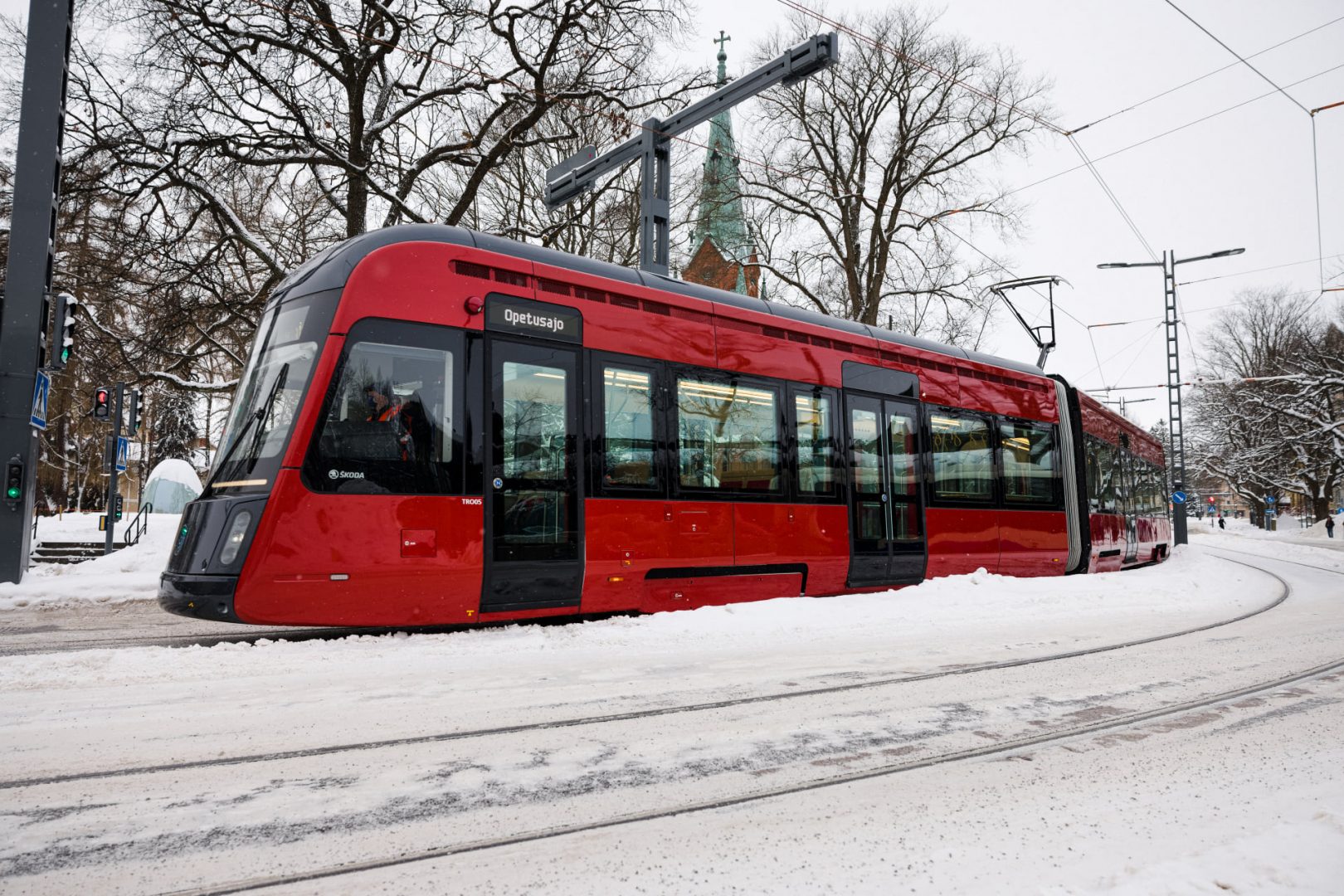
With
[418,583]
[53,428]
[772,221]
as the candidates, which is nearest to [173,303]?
[418,583]

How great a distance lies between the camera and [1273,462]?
41.3 m

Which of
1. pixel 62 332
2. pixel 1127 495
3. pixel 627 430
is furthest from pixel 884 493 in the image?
pixel 62 332

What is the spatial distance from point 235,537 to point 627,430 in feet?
10.9

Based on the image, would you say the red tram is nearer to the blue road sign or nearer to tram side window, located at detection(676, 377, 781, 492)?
tram side window, located at detection(676, 377, 781, 492)

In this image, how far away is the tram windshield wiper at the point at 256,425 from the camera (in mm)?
6363

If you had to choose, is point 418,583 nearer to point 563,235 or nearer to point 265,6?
point 265,6

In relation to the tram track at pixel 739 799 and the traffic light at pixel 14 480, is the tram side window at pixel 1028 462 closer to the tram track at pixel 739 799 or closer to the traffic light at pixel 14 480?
the tram track at pixel 739 799

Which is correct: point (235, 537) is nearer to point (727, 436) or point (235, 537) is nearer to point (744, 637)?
point (744, 637)

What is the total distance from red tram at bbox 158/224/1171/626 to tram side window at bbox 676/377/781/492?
0.02m

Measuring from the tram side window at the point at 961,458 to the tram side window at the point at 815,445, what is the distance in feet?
6.79

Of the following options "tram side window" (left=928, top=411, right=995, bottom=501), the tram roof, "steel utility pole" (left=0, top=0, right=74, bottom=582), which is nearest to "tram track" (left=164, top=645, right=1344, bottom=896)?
the tram roof

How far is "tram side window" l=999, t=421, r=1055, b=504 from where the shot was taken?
1230 cm

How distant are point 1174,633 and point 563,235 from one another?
16.7 meters

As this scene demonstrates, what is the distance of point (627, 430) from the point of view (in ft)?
25.7
